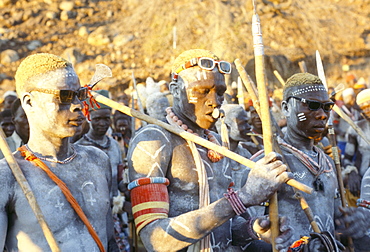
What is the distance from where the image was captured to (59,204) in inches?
135

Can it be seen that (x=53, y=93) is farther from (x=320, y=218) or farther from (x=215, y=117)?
(x=320, y=218)

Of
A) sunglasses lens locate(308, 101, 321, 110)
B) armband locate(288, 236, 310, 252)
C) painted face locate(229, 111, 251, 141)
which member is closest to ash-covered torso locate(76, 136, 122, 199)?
painted face locate(229, 111, 251, 141)

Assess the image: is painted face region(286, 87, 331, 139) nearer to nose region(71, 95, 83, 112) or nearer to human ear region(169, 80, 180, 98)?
human ear region(169, 80, 180, 98)

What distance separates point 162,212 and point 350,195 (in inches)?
188

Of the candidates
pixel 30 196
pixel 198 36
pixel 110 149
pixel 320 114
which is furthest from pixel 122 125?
pixel 198 36

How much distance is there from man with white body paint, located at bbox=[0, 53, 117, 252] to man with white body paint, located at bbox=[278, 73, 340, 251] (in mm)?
1606

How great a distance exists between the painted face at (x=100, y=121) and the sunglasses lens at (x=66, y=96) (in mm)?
3835

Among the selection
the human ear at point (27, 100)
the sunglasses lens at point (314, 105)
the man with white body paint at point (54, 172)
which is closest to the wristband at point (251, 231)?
the man with white body paint at point (54, 172)

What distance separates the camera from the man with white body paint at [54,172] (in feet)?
10.8

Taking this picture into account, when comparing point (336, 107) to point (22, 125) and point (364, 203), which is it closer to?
point (364, 203)

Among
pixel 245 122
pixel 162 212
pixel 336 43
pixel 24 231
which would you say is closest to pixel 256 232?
pixel 162 212

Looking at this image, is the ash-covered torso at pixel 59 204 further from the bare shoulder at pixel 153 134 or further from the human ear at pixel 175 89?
the human ear at pixel 175 89

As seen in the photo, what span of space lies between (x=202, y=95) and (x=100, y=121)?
3.62m

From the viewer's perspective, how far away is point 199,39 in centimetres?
1842
